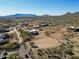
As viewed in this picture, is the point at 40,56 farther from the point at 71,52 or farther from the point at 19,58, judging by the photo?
the point at 71,52

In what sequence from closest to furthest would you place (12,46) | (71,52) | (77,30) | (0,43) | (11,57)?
(11,57) → (71,52) → (12,46) → (0,43) → (77,30)

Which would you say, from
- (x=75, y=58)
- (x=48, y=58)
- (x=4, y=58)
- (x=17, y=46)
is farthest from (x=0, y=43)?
(x=75, y=58)

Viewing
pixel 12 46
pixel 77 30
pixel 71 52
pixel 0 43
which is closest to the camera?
pixel 71 52

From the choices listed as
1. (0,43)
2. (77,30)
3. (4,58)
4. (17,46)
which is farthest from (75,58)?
(77,30)

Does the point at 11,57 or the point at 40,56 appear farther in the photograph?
the point at 40,56

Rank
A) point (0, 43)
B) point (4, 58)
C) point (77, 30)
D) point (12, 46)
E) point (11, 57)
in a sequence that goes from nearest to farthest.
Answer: point (11, 57), point (4, 58), point (12, 46), point (0, 43), point (77, 30)

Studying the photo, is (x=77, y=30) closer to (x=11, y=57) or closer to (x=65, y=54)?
(x=65, y=54)

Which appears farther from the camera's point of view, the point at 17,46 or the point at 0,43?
the point at 0,43

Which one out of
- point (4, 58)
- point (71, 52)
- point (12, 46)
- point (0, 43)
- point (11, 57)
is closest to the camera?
point (11, 57)
